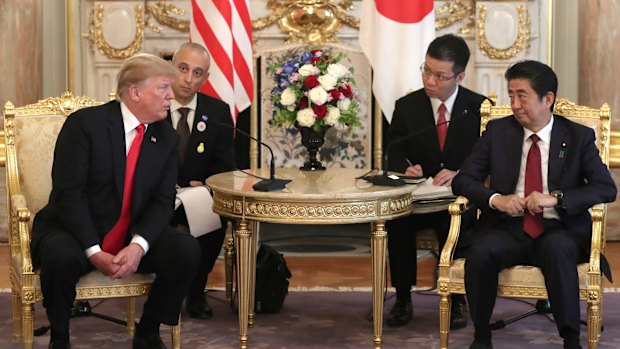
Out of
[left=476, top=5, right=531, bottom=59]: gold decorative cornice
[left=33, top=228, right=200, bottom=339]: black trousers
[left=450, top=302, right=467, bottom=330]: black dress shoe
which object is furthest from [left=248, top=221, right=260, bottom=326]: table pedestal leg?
[left=476, top=5, right=531, bottom=59]: gold decorative cornice

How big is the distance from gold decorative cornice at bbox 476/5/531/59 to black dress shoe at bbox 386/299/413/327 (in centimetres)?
299

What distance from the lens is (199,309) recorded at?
527 centimetres

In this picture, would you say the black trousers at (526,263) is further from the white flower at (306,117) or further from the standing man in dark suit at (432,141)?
the white flower at (306,117)

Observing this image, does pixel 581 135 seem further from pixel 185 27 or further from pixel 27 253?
pixel 185 27

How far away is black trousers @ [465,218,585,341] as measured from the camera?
4.29 metres

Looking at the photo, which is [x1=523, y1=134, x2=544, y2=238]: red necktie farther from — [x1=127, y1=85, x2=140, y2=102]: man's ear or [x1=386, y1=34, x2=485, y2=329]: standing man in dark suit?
[x1=127, y1=85, x2=140, y2=102]: man's ear

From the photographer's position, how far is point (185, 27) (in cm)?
780

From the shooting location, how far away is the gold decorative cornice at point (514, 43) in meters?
7.68

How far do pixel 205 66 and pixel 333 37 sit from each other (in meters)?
2.57

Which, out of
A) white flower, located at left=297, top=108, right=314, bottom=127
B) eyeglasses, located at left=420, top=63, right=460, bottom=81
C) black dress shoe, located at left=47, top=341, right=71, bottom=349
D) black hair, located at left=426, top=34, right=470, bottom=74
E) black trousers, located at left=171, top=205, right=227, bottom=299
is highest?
black hair, located at left=426, top=34, right=470, bottom=74

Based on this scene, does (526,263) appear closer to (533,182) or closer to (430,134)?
(533,182)

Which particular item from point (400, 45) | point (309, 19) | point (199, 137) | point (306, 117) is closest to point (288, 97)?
point (306, 117)

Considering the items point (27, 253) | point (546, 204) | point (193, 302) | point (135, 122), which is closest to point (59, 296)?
point (27, 253)

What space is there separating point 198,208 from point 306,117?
673 mm
